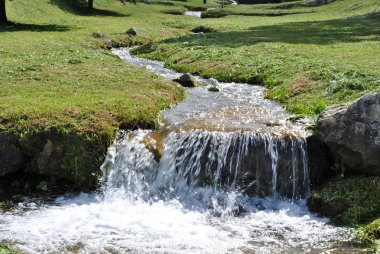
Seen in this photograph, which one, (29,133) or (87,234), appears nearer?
(87,234)

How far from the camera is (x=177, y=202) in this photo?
15.9 meters

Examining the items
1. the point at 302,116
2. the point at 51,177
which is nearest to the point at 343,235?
the point at 302,116

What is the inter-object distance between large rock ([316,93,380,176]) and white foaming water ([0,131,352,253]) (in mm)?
2014

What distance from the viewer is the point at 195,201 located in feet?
52.0

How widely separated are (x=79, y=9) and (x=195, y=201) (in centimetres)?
6171

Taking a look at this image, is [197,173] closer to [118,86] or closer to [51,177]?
[51,177]

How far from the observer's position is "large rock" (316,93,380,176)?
1541 centimetres

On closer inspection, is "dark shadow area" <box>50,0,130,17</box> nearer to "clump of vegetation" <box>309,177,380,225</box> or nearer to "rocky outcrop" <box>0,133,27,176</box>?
"rocky outcrop" <box>0,133,27,176</box>

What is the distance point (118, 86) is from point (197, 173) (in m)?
8.13

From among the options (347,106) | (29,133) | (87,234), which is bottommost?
(87,234)

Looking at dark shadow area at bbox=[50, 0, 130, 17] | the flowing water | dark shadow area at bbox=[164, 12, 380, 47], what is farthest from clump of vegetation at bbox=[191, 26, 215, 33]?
the flowing water

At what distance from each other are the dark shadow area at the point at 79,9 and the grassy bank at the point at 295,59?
26.4 metres

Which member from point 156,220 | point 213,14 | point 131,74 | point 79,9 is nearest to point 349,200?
point 156,220

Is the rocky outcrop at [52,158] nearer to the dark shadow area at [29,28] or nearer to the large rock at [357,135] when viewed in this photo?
the large rock at [357,135]
